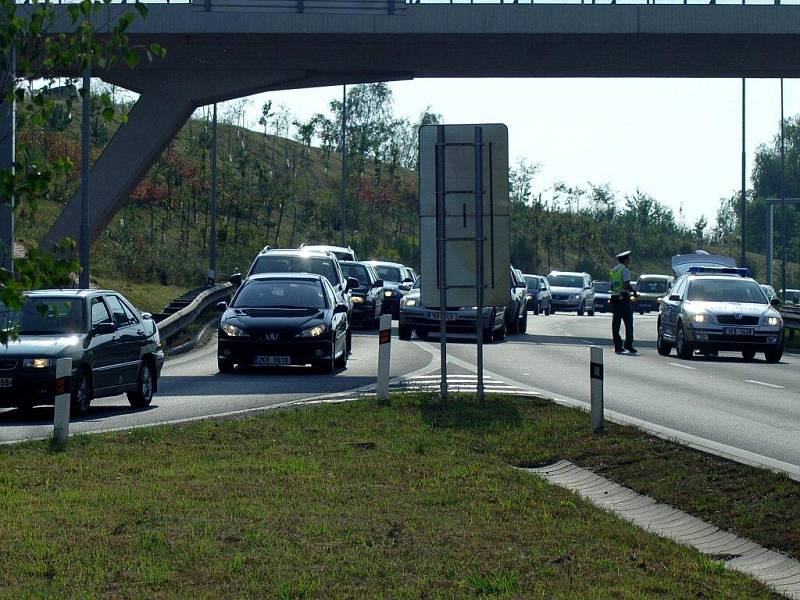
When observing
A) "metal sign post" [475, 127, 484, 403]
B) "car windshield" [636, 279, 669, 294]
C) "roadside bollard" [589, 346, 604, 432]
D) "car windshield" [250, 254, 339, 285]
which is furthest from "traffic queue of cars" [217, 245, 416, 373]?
"car windshield" [636, 279, 669, 294]

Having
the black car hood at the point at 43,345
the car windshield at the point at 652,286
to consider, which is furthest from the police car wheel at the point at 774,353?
the car windshield at the point at 652,286

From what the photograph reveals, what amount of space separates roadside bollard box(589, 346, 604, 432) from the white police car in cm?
1706

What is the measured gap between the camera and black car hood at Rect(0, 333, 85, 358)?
16.3 m

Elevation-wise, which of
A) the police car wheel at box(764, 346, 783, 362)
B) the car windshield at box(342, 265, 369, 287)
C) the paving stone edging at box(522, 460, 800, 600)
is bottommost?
the police car wheel at box(764, 346, 783, 362)

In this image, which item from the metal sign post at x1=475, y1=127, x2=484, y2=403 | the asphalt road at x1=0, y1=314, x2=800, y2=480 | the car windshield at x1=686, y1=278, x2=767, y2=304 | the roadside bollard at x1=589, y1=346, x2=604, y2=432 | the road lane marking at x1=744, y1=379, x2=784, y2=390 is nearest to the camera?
the roadside bollard at x1=589, y1=346, x2=604, y2=432

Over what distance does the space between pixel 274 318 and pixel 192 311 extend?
11267mm

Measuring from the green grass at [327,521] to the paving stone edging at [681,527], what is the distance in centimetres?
25

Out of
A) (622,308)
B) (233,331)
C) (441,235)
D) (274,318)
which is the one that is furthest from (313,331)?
(622,308)

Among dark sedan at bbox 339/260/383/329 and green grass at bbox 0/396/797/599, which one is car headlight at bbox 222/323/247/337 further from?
dark sedan at bbox 339/260/383/329

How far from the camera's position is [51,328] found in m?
17.2

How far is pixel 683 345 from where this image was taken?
1211 inches

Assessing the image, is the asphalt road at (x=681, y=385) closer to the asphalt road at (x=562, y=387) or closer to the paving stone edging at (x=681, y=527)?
the asphalt road at (x=562, y=387)

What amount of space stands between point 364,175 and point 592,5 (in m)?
88.5

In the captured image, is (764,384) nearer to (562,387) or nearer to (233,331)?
(562,387)
